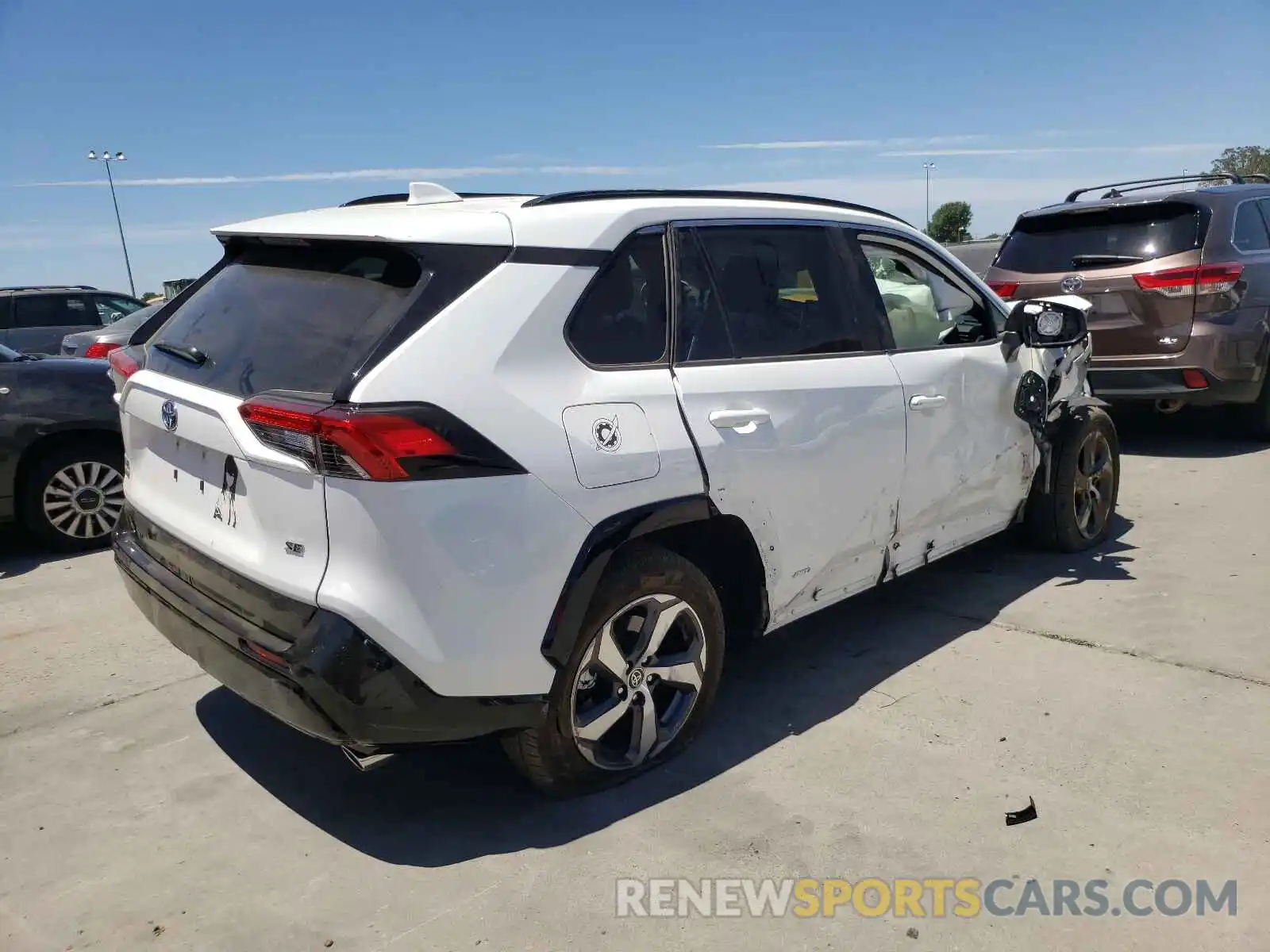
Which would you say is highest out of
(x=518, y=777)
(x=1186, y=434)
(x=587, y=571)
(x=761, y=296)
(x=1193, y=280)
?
(x=761, y=296)

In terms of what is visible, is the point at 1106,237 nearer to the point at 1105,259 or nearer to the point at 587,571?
the point at 1105,259

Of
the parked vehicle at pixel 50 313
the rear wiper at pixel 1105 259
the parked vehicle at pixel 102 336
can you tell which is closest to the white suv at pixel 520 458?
the rear wiper at pixel 1105 259

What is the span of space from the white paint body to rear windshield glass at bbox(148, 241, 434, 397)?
72 mm

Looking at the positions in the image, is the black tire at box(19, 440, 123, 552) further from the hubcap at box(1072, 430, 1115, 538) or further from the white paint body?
the hubcap at box(1072, 430, 1115, 538)

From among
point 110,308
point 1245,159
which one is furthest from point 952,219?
point 110,308

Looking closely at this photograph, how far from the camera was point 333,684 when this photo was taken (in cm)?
260

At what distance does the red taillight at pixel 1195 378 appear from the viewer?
717 cm

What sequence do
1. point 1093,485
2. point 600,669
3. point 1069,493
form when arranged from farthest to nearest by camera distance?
point 1093,485 → point 1069,493 → point 600,669

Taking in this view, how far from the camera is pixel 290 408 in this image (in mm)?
2629

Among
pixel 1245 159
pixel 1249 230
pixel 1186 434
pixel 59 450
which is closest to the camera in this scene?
pixel 59 450

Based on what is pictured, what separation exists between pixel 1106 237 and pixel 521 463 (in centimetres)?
633

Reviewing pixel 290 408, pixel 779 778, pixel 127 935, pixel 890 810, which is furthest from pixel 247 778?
pixel 890 810

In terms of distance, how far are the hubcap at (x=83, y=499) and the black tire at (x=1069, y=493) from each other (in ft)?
17.0

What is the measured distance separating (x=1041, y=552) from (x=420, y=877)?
153 inches
